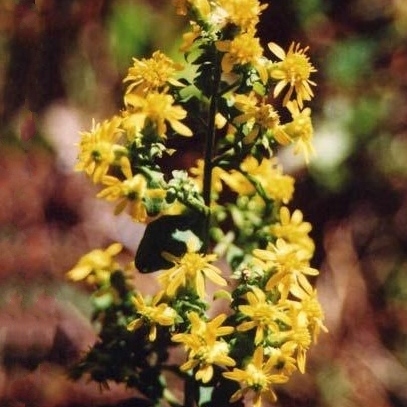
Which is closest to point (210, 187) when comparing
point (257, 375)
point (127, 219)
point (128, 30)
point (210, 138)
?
point (210, 138)

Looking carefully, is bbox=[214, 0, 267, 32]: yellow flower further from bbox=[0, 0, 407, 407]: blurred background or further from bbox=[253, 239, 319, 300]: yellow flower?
bbox=[0, 0, 407, 407]: blurred background

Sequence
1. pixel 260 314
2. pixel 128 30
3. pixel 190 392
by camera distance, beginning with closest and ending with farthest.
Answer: pixel 260 314 → pixel 190 392 → pixel 128 30

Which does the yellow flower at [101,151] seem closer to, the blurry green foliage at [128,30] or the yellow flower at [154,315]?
the yellow flower at [154,315]

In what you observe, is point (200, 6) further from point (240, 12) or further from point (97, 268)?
point (97, 268)

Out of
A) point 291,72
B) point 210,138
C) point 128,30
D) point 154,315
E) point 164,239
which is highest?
point 128,30

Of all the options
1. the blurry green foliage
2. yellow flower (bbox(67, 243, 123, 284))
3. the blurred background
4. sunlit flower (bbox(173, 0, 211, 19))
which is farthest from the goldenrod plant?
the blurry green foliage
